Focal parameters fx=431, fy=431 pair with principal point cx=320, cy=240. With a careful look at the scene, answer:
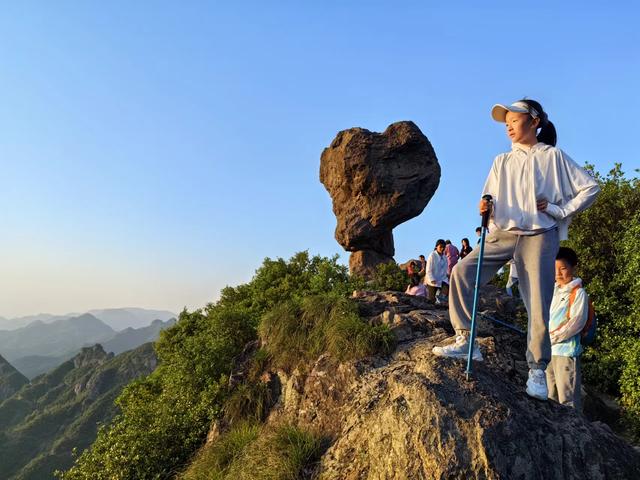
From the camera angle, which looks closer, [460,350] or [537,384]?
[537,384]

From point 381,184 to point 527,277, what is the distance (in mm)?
15449

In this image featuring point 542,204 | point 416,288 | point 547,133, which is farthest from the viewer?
point 416,288

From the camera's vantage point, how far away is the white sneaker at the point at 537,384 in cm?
418

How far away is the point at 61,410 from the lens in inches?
3644

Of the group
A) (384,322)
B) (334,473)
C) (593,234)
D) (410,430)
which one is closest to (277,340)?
(384,322)

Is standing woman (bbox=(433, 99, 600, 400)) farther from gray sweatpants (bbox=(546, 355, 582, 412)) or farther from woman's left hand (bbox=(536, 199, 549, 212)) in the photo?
gray sweatpants (bbox=(546, 355, 582, 412))

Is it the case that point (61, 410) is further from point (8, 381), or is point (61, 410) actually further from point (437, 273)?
point (437, 273)

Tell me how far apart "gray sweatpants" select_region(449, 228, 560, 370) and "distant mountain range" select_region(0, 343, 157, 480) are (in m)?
75.5

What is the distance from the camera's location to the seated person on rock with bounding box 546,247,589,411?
5352 millimetres

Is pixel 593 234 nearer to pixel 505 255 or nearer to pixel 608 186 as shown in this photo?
pixel 608 186

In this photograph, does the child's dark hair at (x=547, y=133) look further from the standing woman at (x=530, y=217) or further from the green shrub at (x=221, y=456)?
the green shrub at (x=221, y=456)

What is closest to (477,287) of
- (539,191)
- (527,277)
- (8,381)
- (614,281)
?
(527,277)

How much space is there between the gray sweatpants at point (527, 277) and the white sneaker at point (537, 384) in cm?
7

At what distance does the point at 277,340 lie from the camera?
7020 millimetres
